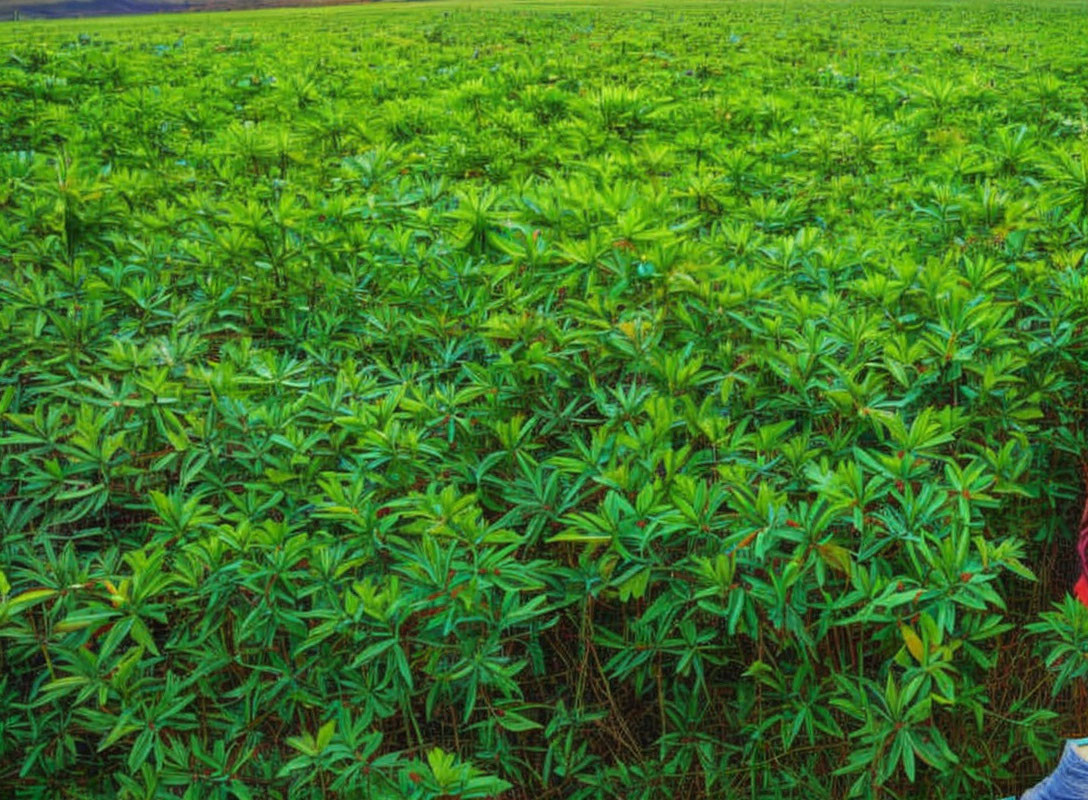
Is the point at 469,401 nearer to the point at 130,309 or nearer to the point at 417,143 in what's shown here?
the point at 130,309

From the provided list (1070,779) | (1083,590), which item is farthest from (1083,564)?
(1070,779)

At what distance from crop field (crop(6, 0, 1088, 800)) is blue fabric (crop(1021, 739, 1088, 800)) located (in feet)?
0.69

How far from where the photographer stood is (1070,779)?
1.76 m

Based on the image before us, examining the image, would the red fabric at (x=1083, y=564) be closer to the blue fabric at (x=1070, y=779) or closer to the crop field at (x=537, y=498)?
the crop field at (x=537, y=498)

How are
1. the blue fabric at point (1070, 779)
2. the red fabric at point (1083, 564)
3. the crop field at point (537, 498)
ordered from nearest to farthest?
the blue fabric at point (1070, 779) < the crop field at point (537, 498) < the red fabric at point (1083, 564)

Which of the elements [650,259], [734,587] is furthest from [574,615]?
[650,259]

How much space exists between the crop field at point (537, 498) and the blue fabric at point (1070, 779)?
21cm

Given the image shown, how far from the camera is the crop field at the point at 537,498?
2.04 m

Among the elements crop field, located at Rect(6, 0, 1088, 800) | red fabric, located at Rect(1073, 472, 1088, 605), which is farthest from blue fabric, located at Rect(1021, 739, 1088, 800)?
red fabric, located at Rect(1073, 472, 1088, 605)

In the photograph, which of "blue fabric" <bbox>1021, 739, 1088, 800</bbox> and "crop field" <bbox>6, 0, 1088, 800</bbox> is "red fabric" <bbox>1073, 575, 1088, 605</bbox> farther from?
"blue fabric" <bbox>1021, 739, 1088, 800</bbox>

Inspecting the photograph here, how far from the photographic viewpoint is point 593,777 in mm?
2303

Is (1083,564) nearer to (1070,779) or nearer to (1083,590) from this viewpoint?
(1083,590)

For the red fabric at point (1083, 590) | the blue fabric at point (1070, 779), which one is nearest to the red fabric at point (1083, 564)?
the red fabric at point (1083, 590)

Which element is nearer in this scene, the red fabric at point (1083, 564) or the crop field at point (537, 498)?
the crop field at point (537, 498)
